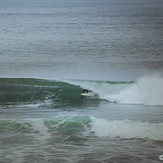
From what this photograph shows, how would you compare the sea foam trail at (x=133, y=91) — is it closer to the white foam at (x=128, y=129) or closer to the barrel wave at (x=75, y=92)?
the barrel wave at (x=75, y=92)

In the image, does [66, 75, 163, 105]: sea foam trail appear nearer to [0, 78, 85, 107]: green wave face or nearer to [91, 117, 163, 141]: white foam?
[0, 78, 85, 107]: green wave face

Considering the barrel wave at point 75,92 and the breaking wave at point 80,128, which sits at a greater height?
the barrel wave at point 75,92

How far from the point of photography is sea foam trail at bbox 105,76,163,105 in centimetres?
1934

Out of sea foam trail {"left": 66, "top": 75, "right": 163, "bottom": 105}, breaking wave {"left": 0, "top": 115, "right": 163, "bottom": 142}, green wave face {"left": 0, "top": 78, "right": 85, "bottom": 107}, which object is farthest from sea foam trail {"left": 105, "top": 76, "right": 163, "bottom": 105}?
breaking wave {"left": 0, "top": 115, "right": 163, "bottom": 142}

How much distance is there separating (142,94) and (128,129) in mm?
6451

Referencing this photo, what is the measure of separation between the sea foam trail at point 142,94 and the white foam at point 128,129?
461cm

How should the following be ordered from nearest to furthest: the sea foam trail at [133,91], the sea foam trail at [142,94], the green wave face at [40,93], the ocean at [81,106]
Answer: the ocean at [81,106], the sea foam trail at [142,94], the sea foam trail at [133,91], the green wave face at [40,93]

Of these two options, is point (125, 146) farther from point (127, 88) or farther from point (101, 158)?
point (127, 88)

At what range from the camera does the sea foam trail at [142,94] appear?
19.3 metres

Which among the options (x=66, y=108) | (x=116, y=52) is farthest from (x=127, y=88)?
(x=116, y=52)

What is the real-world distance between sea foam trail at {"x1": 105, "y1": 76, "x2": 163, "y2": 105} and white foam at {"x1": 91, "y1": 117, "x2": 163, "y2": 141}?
4.61 metres

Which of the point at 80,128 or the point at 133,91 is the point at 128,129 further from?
the point at 133,91

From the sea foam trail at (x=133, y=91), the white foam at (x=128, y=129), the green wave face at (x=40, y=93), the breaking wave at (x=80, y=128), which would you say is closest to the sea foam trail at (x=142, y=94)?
the sea foam trail at (x=133, y=91)

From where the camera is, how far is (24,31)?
63562 millimetres
